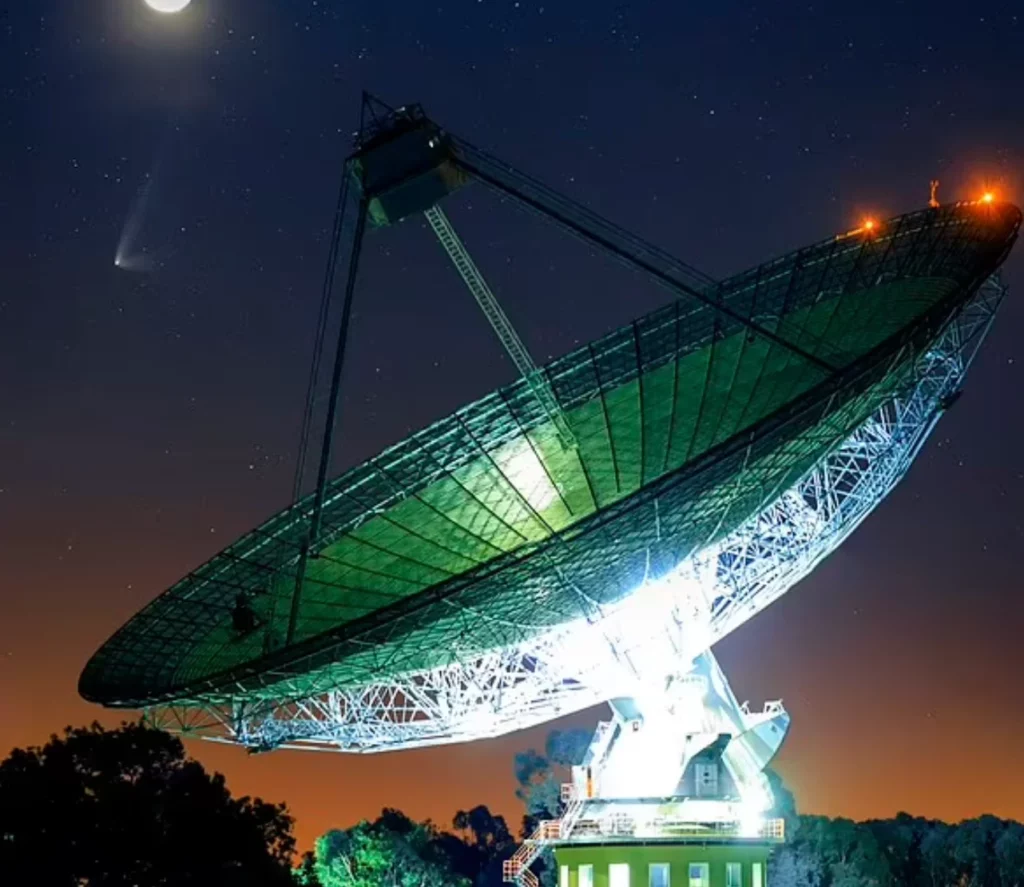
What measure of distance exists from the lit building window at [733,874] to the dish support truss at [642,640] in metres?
4.54

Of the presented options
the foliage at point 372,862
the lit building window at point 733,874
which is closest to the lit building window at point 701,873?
the lit building window at point 733,874

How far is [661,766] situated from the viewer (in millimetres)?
38062

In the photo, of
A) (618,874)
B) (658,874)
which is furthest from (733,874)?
(618,874)

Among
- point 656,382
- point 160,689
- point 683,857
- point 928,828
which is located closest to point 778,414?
point 656,382

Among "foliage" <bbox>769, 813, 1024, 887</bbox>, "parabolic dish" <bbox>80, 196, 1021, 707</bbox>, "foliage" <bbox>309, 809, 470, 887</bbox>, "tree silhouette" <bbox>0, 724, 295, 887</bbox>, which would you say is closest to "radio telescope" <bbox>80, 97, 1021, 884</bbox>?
"parabolic dish" <bbox>80, 196, 1021, 707</bbox>

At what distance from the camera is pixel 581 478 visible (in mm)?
33094

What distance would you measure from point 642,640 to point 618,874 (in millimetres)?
6006

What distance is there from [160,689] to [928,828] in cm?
6937

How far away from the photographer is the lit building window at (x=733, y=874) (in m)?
39.0

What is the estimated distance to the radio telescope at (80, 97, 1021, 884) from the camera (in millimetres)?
27516

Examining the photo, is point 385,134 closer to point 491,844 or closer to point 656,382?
point 656,382

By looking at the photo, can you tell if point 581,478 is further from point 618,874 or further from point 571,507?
point 618,874

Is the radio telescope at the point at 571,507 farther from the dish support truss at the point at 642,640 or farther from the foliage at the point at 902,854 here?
the foliage at the point at 902,854

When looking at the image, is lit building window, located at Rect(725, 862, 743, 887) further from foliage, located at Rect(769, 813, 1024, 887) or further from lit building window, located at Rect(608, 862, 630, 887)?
foliage, located at Rect(769, 813, 1024, 887)
